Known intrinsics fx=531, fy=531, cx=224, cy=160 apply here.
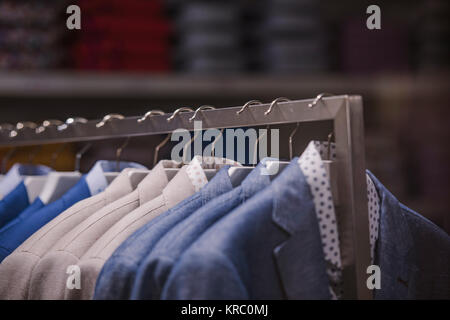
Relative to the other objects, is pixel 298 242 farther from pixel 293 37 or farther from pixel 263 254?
pixel 293 37

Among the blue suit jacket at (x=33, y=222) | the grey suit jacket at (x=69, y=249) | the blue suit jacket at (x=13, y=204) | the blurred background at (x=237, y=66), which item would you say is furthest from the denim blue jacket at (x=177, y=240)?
the blurred background at (x=237, y=66)

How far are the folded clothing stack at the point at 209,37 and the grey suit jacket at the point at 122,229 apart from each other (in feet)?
3.88

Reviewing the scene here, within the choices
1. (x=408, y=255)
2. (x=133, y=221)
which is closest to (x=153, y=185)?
(x=133, y=221)

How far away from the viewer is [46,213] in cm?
78

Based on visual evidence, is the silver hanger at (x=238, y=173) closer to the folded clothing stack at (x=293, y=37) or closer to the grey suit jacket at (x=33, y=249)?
the grey suit jacket at (x=33, y=249)

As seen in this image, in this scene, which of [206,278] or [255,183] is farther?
[255,183]

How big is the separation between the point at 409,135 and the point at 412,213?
143cm

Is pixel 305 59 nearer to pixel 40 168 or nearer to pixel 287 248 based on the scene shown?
pixel 40 168

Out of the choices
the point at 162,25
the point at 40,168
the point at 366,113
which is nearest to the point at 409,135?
the point at 366,113

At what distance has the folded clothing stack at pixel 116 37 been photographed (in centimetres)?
175

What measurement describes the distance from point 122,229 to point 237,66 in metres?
1.32

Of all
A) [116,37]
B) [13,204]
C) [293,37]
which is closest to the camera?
[13,204]

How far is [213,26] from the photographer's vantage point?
1.85m

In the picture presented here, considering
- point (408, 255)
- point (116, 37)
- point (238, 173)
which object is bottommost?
point (408, 255)
